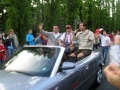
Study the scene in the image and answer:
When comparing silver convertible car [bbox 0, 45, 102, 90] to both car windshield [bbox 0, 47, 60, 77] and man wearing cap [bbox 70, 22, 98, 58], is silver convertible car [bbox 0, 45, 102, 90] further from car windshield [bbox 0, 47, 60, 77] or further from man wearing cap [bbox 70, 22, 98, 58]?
man wearing cap [bbox 70, 22, 98, 58]

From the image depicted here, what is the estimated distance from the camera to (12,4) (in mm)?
15430

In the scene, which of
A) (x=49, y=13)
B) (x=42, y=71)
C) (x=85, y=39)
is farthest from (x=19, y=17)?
(x=42, y=71)

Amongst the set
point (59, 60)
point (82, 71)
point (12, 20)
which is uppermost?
point (12, 20)

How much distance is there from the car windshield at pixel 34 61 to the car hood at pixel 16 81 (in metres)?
0.17

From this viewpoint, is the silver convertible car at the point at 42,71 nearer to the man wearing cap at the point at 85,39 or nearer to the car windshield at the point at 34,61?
the car windshield at the point at 34,61

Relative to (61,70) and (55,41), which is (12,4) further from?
(61,70)

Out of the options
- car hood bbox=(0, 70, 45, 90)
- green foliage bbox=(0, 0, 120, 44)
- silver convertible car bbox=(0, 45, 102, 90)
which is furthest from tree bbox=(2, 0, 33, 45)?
car hood bbox=(0, 70, 45, 90)

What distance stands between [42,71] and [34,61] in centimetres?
40

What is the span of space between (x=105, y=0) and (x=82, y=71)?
127 ft

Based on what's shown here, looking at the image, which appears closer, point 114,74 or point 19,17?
point 114,74

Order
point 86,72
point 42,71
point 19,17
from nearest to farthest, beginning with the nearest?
point 42,71, point 86,72, point 19,17

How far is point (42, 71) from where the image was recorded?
11.6 feet

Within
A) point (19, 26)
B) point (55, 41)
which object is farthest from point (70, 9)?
point (55, 41)

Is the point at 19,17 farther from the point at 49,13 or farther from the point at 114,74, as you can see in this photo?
the point at 114,74
